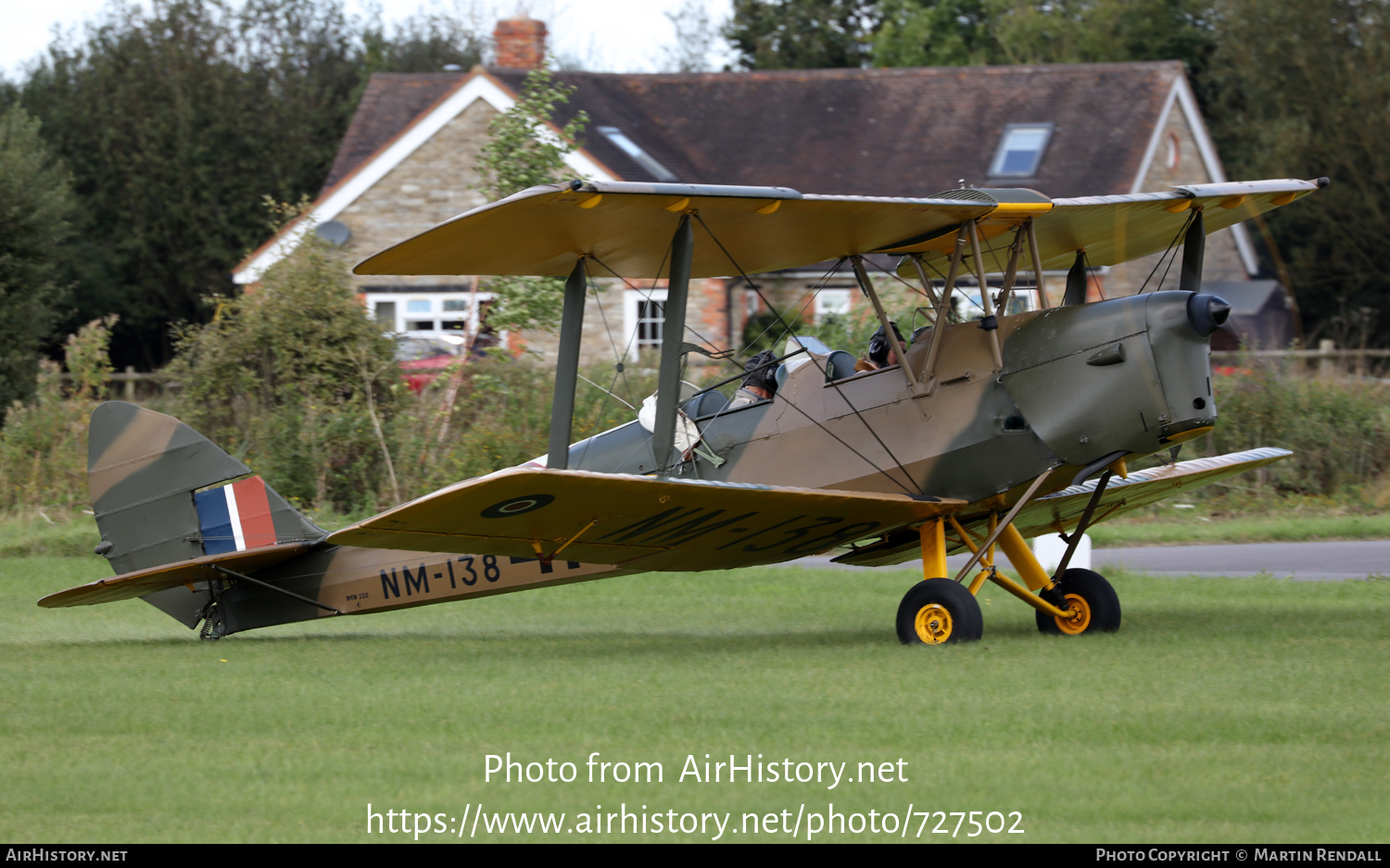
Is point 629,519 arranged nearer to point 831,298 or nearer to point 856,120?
point 831,298

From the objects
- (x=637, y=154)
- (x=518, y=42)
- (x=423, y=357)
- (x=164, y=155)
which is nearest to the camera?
(x=423, y=357)

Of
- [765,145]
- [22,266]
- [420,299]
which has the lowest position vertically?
[420,299]

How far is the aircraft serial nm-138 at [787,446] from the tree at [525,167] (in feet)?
24.1

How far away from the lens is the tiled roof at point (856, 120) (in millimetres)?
26484

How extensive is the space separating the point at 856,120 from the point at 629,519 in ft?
75.1

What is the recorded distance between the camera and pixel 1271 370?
17172 mm

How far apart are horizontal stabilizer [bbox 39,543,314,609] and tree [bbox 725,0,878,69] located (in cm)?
3599

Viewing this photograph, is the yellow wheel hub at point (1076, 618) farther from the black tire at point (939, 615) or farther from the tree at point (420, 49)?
the tree at point (420, 49)

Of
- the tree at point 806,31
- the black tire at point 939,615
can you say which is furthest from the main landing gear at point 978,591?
the tree at point 806,31

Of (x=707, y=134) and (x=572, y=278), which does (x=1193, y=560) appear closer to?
(x=572, y=278)

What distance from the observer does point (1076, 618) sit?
8273 mm

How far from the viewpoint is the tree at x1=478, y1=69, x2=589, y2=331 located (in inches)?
643

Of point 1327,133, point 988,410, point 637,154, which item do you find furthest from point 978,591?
point 1327,133

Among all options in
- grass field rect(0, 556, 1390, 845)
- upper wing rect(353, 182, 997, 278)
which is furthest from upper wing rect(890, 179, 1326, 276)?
grass field rect(0, 556, 1390, 845)
